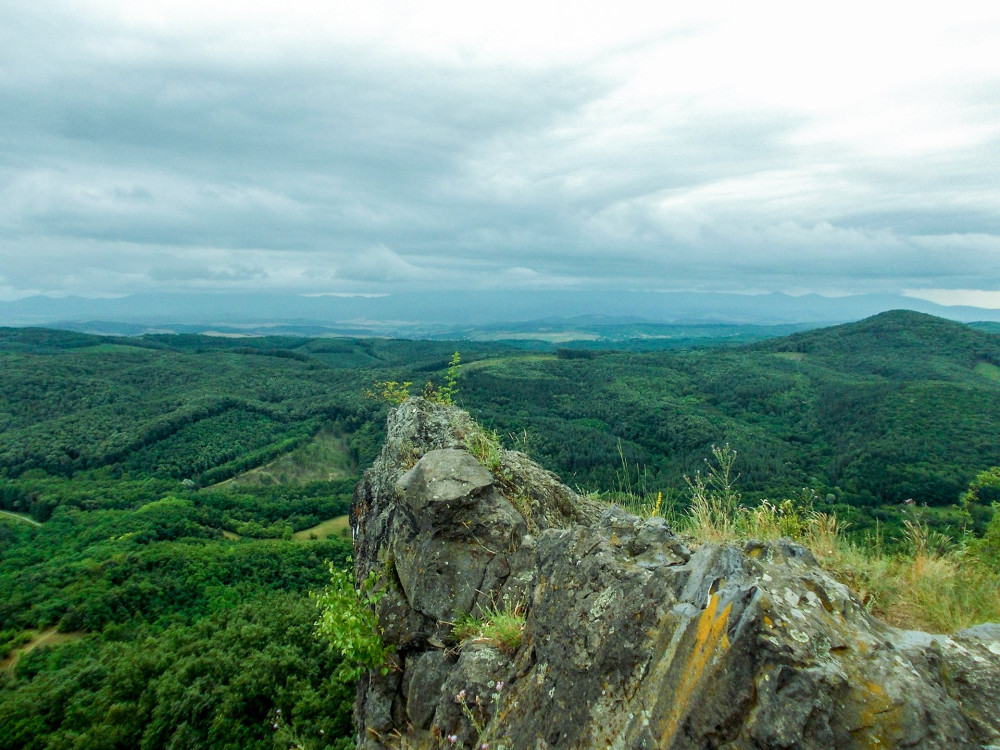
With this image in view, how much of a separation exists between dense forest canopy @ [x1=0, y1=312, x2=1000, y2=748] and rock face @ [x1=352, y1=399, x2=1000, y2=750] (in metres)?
3.68

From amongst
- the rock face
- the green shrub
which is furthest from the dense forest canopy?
the green shrub

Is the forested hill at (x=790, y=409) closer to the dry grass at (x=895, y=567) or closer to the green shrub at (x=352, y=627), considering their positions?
the green shrub at (x=352, y=627)

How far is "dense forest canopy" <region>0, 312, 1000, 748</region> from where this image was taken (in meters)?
27.8

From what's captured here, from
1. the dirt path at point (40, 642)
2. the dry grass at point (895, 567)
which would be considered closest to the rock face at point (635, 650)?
the dry grass at point (895, 567)

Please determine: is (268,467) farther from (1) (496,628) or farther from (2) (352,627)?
(1) (496,628)

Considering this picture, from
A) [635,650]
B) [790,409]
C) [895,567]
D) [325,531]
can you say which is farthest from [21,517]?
[790,409]

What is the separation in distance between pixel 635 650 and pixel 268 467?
108894mm

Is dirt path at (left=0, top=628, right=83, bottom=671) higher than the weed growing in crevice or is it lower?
lower

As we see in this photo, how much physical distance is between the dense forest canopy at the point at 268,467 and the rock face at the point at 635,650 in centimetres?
368

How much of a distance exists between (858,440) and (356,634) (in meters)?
103

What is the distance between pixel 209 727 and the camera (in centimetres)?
2447

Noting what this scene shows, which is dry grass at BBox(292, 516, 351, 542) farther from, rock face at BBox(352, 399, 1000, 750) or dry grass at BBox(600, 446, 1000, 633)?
dry grass at BBox(600, 446, 1000, 633)

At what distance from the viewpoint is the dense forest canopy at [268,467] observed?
27828 millimetres

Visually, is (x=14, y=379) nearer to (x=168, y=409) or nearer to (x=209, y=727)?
(x=168, y=409)
